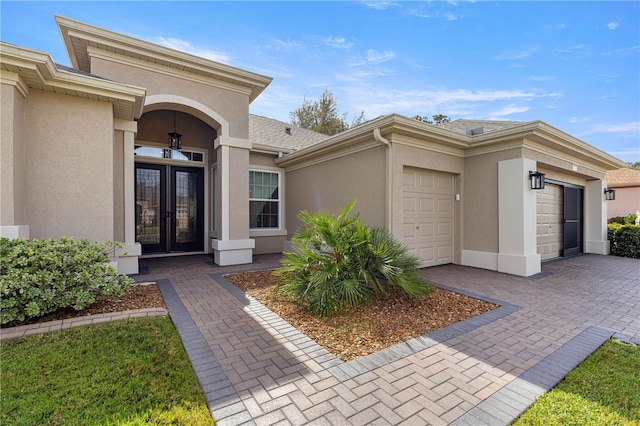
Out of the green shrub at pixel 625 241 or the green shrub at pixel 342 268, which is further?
the green shrub at pixel 625 241

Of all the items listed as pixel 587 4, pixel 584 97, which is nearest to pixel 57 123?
pixel 587 4

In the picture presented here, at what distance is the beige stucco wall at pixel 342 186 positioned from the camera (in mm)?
6898

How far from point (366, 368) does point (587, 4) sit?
377 inches

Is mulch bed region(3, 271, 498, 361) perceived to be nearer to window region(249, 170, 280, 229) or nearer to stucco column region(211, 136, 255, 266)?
stucco column region(211, 136, 255, 266)

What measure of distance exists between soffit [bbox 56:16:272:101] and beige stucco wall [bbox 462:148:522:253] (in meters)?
6.09

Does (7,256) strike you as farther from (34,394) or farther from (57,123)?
(57,123)

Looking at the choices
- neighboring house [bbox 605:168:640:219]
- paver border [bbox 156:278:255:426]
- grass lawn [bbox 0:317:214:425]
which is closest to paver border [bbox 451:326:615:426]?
paver border [bbox 156:278:255:426]

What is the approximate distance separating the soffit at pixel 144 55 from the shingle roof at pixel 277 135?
2.53 metres

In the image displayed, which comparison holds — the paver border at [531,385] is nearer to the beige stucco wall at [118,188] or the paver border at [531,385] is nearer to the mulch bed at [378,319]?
the mulch bed at [378,319]

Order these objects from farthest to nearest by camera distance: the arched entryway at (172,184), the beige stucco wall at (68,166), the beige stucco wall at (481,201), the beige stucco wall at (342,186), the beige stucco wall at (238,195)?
the arched entryway at (172,184)
the beige stucco wall at (238,195)
the beige stucco wall at (481,201)
the beige stucco wall at (342,186)
the beige stucco wall at (68,166)

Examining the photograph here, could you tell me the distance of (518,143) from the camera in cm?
686

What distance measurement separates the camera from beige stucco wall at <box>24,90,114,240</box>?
4891 millimetres

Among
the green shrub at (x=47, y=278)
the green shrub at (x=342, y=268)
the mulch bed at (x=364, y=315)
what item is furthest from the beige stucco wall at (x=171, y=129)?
the green shrub at (x=342, y=268)

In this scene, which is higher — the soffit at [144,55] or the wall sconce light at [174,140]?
the soffit at [144,55]
